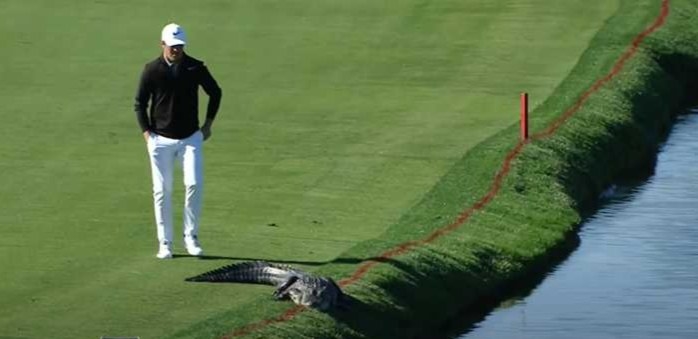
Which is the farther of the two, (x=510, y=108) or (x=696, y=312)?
(x=510, y=108)

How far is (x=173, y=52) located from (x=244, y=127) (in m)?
6.22

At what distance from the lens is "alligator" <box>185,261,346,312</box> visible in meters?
13.9

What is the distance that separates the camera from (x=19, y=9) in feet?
91.4

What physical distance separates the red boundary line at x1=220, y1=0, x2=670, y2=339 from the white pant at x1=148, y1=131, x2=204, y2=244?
4.38 ft

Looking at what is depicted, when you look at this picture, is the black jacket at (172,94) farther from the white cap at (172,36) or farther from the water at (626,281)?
the water at (626,281)

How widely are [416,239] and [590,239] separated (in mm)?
2965

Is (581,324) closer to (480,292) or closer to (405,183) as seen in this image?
(480,292)

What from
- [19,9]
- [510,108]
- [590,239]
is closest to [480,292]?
[590,239]

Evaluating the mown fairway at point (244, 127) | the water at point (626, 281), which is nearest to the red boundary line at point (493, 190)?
the mown fairway at point (244, 127)

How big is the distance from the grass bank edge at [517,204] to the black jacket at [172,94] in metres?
1.54

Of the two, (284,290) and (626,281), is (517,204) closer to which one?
(626,281)

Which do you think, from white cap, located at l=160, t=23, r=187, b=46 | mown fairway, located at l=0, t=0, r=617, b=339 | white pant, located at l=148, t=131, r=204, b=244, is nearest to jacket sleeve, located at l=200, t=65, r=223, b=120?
white pant, located at l=148, t=131, r=204, b=244

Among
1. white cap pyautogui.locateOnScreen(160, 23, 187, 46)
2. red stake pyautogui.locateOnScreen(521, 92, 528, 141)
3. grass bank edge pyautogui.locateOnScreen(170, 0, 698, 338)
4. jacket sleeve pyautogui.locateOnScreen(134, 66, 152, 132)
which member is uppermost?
white cap pyautogui.locateOnScreen(160, 23, 187, 46)

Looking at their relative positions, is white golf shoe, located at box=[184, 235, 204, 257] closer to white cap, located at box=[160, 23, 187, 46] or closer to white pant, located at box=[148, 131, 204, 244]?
white pant, located at box=[148, 131, 204, 244]
